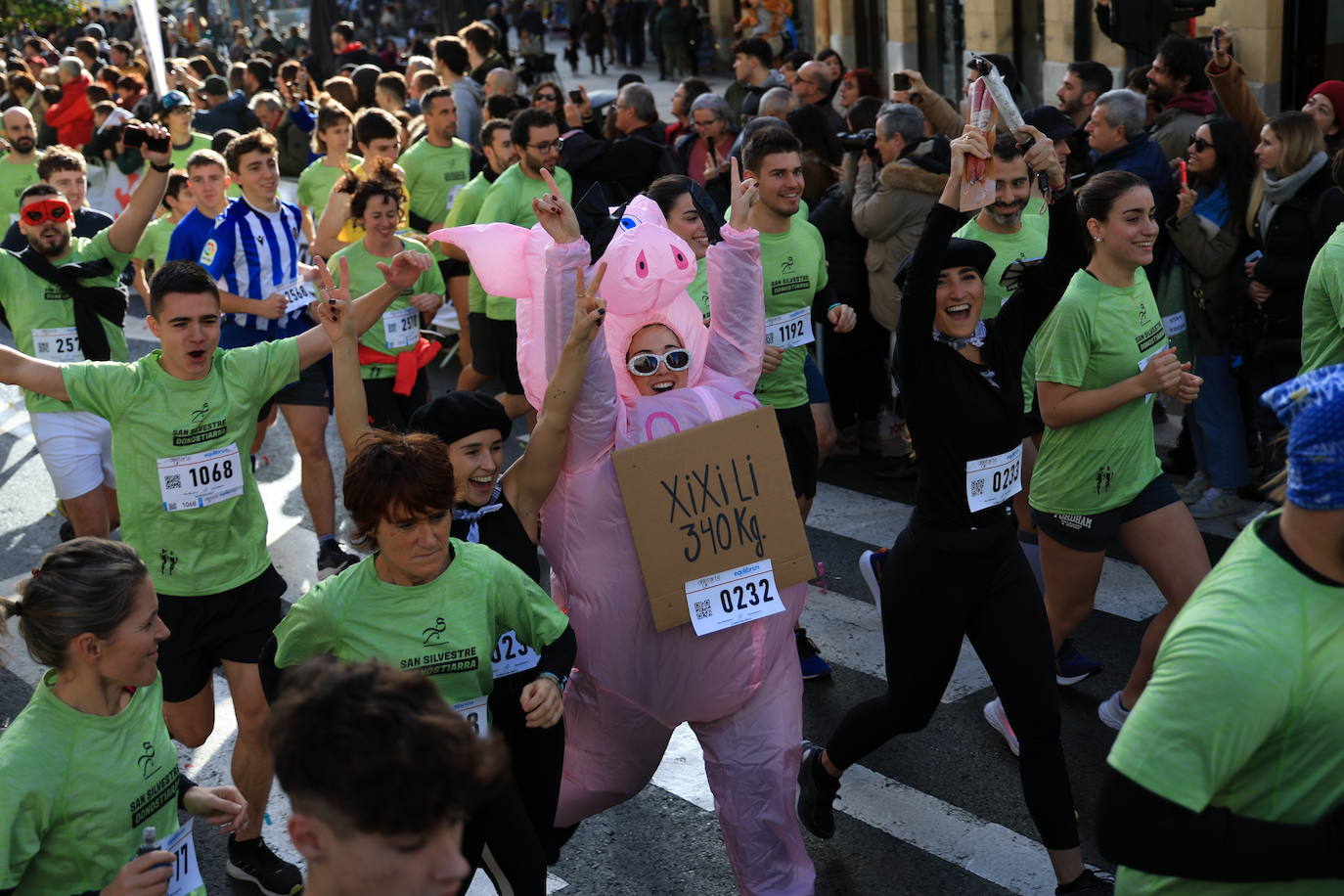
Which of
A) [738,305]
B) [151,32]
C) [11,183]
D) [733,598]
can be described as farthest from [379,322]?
[151,32]

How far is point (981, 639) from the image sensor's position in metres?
4.39

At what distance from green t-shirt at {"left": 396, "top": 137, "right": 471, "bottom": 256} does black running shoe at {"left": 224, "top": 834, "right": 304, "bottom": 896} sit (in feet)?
21.1

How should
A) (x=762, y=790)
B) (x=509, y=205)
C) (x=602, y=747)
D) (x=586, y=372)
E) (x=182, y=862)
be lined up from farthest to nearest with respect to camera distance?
(x=509, y=205), (x=602, y=747), (x=762, y=790), (x=586, y=372), (x=182, y=862)

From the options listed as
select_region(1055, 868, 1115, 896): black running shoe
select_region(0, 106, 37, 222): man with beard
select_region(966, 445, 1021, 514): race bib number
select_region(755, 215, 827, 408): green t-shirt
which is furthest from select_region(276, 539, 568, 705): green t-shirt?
select_region(0, 106, 37, 222): man with beard

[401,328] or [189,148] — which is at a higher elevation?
[189,148]

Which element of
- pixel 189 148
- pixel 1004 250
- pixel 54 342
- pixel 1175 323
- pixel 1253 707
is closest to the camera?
pixel 1253 707

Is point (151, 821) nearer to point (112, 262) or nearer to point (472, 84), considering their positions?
point (112, 262)

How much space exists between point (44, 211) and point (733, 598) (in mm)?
4578

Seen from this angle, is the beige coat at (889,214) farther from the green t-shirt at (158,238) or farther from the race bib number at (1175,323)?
the green t-shirt at (158,238)

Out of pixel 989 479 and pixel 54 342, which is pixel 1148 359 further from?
pixel 54 342

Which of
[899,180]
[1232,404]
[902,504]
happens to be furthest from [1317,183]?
[902,504]

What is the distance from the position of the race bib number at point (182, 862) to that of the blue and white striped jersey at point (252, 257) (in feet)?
14.6

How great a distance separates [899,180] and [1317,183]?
2.05 meters

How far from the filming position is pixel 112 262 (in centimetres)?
728
